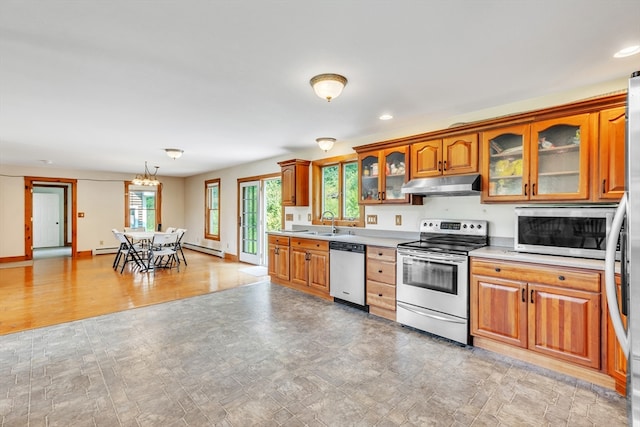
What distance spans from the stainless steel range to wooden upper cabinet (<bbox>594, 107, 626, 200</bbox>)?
Answer: 104 cm

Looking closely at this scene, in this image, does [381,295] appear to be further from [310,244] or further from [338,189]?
[338,189]

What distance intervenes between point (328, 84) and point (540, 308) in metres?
2.46

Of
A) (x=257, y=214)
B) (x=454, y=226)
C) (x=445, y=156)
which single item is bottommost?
(x=454, y=226)

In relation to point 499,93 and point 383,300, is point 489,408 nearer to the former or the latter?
point 383,300

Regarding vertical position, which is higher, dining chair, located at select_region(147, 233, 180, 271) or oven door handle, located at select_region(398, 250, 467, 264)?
oven door handle, located at select_region(398, 250, 467, 264)

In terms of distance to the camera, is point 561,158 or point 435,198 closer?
point 561,158

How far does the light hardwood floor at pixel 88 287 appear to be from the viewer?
3743 millimetres

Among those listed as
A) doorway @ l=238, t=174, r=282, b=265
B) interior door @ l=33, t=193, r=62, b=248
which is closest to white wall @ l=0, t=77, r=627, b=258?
doorway @ l=238, t=174, r=282, b=265

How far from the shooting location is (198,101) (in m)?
3.17

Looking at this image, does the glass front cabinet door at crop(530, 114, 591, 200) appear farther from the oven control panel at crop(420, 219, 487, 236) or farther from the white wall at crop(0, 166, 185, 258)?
the white wall at crop(0, 166, 185, 258)

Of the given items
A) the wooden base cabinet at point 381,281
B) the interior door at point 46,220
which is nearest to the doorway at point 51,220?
the interior door at point 46,220

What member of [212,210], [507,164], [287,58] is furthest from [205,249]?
[507,164]

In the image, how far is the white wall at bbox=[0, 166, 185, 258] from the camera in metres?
7.34

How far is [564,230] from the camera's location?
8.50 ft
